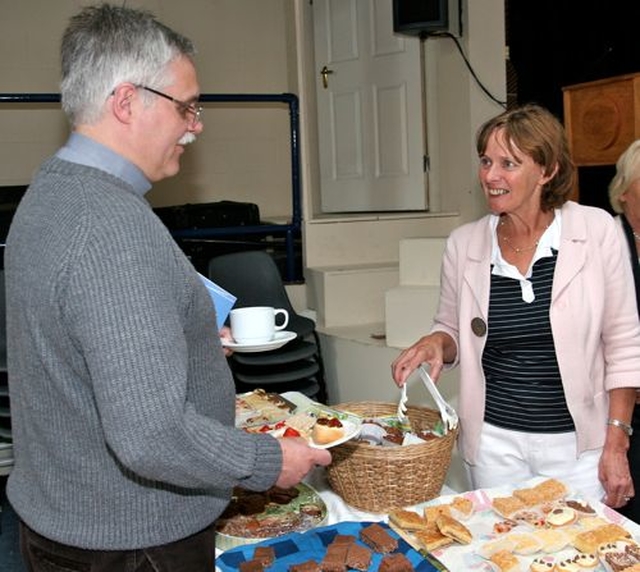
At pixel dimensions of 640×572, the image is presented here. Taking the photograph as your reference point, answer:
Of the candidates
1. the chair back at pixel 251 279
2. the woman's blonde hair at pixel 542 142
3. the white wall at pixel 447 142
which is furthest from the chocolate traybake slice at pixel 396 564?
the white wall at pixel 447 142

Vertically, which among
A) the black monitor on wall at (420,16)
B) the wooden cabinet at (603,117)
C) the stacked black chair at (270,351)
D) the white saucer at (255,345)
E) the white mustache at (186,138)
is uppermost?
the black monitor on wall at (420,16)

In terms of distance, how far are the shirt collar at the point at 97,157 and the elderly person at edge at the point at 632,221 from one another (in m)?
1.40

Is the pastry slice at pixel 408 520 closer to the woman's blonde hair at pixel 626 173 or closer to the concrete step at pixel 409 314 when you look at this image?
the woman's blonde hair at pixel 626 173

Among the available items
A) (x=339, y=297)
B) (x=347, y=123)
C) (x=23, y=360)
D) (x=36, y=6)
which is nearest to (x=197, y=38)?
(x=36, y=6)

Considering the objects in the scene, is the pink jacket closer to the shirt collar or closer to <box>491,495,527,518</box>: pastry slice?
<box>491,495,527,518</box>: pastry slice

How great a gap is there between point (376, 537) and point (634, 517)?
0.96 m

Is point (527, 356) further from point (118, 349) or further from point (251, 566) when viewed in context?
point (118, 349)

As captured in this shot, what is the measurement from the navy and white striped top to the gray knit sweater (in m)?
0.79

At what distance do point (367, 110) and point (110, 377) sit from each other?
4.23 m

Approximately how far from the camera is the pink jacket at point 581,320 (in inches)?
65.2

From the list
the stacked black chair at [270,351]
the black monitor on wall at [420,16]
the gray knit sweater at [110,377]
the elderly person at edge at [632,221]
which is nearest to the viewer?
the gray knit sweater at [110,377]

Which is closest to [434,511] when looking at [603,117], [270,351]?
[270,351]

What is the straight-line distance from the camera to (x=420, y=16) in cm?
432

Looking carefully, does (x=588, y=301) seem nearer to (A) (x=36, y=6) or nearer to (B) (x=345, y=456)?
(B) (x=345, y=456)
